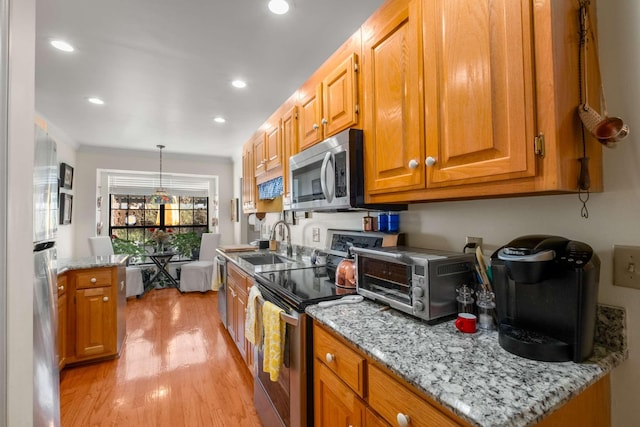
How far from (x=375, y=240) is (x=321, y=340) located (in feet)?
2.31

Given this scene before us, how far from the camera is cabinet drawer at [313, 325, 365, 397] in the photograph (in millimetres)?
948

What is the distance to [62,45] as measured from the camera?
201cm

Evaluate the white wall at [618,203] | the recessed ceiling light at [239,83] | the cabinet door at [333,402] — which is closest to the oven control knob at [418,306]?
the cabinet door at [333,402]

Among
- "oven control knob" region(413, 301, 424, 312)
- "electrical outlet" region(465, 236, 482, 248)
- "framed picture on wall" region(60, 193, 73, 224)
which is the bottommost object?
"oven control knob" region(413, 301, 424, 312)

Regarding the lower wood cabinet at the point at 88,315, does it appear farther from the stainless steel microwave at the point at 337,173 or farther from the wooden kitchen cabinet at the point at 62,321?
the stainless steel microwave at the point at 337,173

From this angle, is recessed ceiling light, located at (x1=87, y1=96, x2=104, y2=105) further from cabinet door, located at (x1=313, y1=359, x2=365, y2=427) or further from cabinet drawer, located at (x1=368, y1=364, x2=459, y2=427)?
cabinet drawer, located at (x1=368, y1=364, x2=459, y2=427)

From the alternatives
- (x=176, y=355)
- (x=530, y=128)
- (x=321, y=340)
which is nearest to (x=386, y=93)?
(x=530, y=128)

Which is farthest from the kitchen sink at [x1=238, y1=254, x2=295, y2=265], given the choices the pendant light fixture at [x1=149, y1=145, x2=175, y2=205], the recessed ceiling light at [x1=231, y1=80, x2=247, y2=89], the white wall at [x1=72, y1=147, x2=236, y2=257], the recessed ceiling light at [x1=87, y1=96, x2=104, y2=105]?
the pendant light fixture at [x1=149, y1=145, x2=175, y2=205]

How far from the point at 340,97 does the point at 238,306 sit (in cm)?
187

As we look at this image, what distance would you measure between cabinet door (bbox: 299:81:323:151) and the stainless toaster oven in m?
0.87

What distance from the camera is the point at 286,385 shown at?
139 centimetres

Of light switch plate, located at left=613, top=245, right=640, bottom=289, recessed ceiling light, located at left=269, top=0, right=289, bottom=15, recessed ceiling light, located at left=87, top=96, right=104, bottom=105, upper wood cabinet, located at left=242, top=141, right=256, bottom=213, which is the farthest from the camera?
upper wood cabinet, located at left=242, top=141, right=256, bottom=213

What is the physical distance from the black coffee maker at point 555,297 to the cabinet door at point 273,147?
1853 mm

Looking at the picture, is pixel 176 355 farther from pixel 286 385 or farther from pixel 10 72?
pixel 10 72
